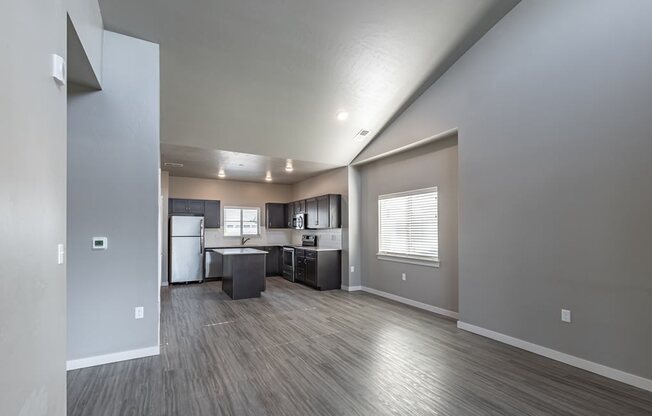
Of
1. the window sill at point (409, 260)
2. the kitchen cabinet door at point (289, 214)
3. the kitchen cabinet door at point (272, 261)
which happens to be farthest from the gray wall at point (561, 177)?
the kitchen cabinet door at point (272, 261)

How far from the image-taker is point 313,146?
5.93 meters

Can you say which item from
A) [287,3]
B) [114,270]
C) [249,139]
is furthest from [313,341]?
[287,3]

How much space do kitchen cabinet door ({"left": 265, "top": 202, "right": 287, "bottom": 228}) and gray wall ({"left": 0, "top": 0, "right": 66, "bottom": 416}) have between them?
723 cm

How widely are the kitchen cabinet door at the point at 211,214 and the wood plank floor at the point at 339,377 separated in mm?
4019

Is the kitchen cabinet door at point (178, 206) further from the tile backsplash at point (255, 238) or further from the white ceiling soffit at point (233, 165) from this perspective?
the tile backsplash at point (255, 238)

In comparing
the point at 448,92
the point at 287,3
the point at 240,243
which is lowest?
the point at 240,243

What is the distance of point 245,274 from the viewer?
6113mm

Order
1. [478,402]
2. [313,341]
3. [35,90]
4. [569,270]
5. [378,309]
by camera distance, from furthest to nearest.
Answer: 1. [378,309]
2. [313,341]
3. [569,270]
4. [478,402]
5. [35,90]

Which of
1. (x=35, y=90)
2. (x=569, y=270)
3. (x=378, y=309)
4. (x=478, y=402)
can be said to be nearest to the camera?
(x=35, y=90)

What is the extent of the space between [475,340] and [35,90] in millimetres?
4432

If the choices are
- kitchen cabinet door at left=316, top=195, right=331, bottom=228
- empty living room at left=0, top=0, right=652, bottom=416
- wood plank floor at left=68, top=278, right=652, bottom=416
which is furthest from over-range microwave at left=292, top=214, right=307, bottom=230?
wood plank floor at left=68, top=278, right=652, bottom=416

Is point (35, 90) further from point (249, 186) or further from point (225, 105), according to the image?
point (249, 186)

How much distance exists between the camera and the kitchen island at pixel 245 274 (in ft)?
19.7

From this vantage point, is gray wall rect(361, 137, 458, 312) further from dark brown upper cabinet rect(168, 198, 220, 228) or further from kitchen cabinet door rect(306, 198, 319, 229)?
dark brown upper cabinet rect(168, 198, 220, 228)
